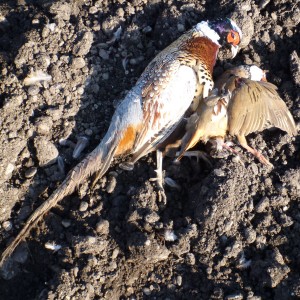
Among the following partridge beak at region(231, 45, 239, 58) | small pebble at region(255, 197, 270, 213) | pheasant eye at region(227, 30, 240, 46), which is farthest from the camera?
partridge beak at region(231, 45, 239, 58)

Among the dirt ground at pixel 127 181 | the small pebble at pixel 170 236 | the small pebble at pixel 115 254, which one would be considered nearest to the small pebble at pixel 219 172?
the dirt ground at pixel 127 181

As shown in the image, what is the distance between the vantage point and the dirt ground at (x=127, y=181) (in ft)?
12.3

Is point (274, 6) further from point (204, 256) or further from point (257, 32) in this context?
point (204, 256)

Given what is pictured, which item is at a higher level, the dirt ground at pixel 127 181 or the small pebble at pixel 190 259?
the dirt ground at pixel 127 181

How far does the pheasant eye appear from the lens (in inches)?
168

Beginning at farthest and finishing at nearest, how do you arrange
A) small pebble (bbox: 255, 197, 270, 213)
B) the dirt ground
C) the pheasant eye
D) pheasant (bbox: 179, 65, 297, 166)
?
1. the pheasant eye
2. pheasant (bbox: 179, 65, 297, 166)
3. small pebble (bbox: 255, 197, 270, 213)
4. the dirt ground

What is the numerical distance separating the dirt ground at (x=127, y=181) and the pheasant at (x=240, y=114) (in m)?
0.17

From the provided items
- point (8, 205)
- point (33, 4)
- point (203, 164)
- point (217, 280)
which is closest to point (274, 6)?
point (203, 164)

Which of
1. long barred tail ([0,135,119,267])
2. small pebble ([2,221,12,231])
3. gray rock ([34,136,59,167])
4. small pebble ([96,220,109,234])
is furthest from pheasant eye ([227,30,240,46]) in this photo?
small pebble ([2,221,12,231])

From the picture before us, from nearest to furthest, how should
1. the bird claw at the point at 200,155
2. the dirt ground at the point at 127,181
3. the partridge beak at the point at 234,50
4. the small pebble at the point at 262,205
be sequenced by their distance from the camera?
1. the dirt ground at the point at 127,181
2. the small pebble at the point at 262,205
3. the bird claw at the point at 200,155
4. the partridge beak at the point at 234,50

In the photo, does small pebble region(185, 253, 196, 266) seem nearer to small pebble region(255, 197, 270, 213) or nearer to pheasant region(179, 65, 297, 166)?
small pebble region(255, 197, 270, 213)

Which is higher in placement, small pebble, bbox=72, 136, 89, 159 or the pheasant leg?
small pebble, bbox=72, 136, 89, 159

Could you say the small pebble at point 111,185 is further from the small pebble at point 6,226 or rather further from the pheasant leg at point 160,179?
the small pebble at point 6,226

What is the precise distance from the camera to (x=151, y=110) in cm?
411
